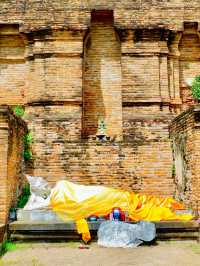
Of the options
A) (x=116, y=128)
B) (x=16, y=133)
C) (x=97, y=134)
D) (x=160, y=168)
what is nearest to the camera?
(x=16, y=133)

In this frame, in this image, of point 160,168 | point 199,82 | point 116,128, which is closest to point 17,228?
point 160,168

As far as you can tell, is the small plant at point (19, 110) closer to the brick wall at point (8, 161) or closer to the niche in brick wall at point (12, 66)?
the niche in brick wall at point (12, 66)

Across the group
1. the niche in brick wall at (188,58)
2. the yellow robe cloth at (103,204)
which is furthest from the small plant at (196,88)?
the yellow robe cloth at (103,204)

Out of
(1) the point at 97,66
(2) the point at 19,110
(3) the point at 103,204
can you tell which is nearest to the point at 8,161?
(3) the point at 103,204

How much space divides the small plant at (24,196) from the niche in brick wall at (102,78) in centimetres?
265

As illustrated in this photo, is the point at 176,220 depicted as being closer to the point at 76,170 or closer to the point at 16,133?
the point at 76,170

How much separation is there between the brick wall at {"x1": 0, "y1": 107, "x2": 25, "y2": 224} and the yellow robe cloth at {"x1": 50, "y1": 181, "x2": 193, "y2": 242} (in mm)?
907

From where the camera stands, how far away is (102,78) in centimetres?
1254

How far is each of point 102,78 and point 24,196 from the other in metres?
4.63

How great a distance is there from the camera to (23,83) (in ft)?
41.1

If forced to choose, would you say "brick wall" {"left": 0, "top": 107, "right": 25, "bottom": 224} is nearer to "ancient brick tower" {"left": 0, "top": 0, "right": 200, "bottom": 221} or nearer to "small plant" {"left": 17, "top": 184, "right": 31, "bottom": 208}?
"small plant" {"left": 17, "top": 184, "right": 31, "bottom": 208}

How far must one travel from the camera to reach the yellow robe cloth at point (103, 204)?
8.54m

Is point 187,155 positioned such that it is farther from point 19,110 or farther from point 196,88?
point 19,110

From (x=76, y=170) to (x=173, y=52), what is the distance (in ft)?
16.5
